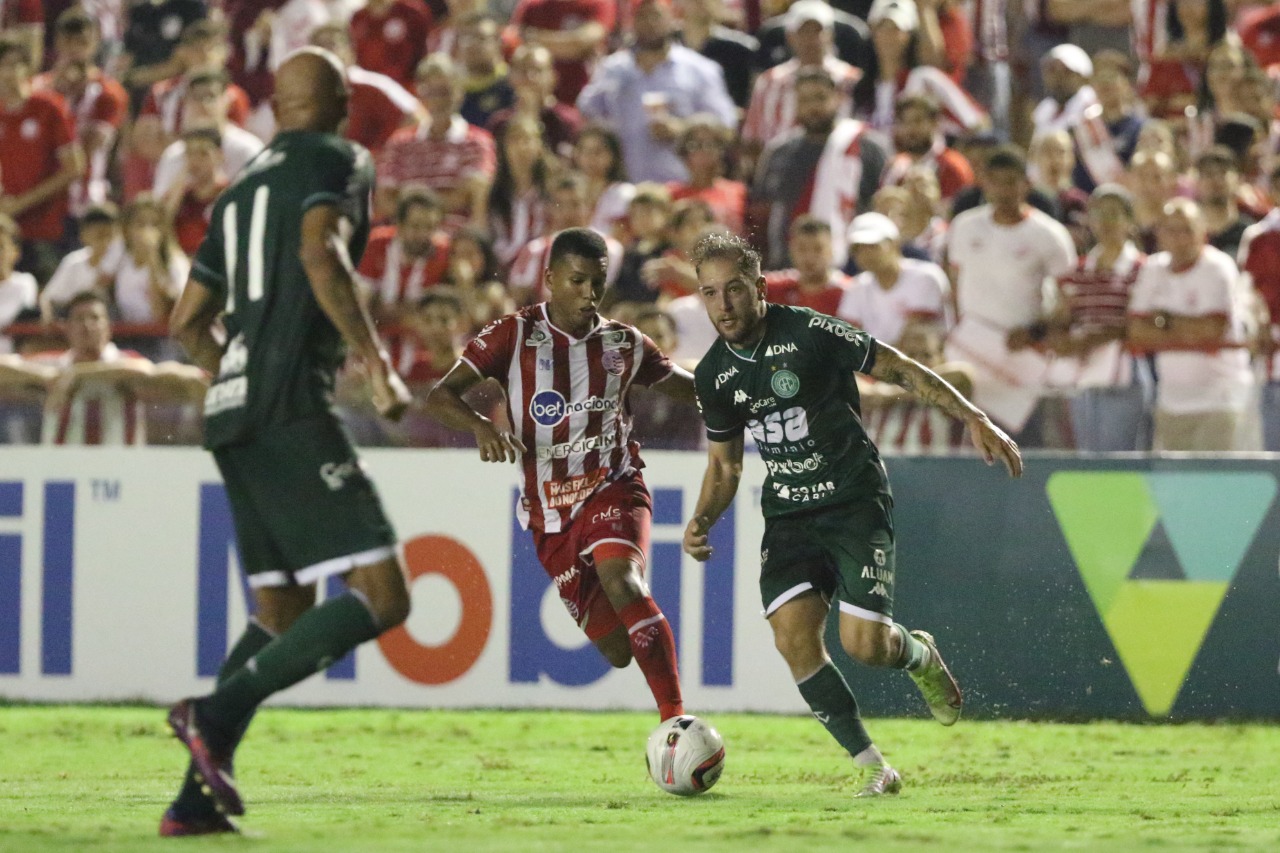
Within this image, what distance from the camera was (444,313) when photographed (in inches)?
476

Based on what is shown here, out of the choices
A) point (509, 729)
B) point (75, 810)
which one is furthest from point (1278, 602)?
point (75, 810)

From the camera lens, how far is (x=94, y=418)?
463 inches

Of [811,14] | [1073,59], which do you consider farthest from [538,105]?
[1073,59]

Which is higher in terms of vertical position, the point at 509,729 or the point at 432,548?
the point at 432,548

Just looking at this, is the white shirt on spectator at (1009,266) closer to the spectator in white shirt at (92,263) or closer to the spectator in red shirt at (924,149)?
the spectator in red shirt at (924,149)

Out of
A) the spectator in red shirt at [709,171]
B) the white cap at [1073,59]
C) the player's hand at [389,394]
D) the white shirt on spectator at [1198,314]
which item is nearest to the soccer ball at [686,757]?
the player's hand at [389,394]

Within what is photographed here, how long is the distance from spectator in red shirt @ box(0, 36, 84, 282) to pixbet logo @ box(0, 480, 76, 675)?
456 cm

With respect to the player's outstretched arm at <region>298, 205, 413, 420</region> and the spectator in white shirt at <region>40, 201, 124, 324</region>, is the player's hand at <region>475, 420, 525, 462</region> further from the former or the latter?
the spectator in white shirt at <region>40, 201, 124, 324</region>

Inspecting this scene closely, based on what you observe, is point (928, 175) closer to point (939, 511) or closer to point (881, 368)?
point (939, 511)

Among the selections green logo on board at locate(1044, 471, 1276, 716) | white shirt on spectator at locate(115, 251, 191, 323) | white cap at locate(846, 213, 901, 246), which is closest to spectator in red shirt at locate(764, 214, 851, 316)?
white cap at locate(846, 213, 901, 246)

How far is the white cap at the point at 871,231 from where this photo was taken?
40.6 ft

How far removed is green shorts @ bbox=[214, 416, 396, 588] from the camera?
5969mm

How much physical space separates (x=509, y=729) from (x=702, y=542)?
3.45 metres

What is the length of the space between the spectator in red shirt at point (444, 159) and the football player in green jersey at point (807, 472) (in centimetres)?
710
